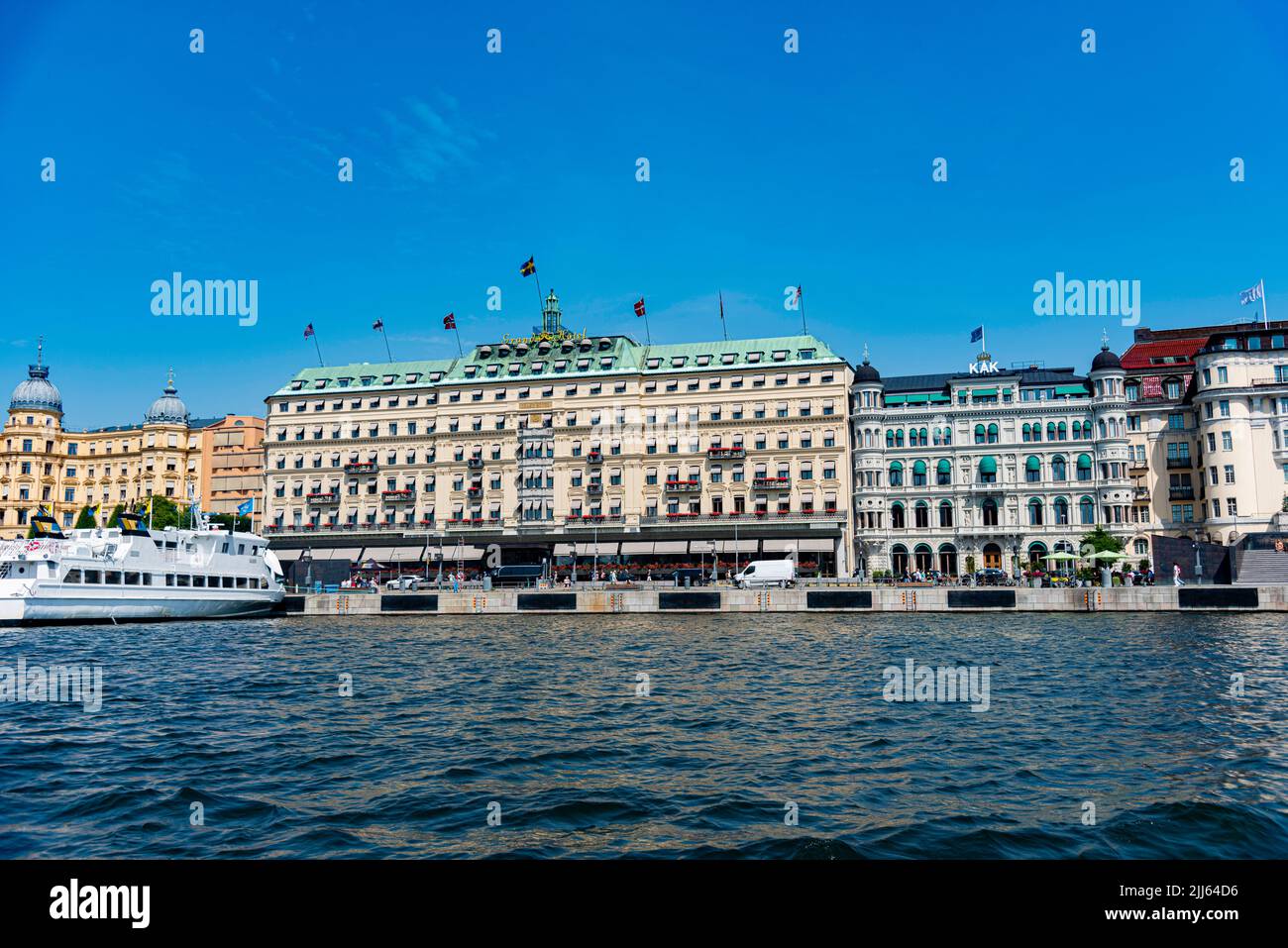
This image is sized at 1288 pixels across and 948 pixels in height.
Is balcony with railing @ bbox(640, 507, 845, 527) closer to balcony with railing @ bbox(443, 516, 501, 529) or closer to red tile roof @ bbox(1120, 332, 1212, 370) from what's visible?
balcony with railing @ bbox(443, 516, 501, 529)

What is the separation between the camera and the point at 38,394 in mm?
127375

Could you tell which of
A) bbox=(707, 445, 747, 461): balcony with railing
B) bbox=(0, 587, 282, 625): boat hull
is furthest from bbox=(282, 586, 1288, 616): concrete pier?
bbox=(707, 445, 747, 461): balcony with railing

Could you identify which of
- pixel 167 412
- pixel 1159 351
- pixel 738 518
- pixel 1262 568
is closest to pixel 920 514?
pixel 738 518

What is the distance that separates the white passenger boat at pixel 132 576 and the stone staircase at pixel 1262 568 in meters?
73.5

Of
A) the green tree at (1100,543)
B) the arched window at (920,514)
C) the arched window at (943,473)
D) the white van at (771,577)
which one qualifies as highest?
the arched window at (943,473)

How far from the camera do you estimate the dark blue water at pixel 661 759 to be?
13711mm

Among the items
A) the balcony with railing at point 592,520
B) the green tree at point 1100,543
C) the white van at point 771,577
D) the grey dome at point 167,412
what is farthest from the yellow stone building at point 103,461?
the green tree at point 1100,543

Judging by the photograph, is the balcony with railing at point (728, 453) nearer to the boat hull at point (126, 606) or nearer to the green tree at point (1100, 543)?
the green tree at point (1100, 543)

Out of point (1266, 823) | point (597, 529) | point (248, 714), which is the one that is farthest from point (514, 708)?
point (597, 529)

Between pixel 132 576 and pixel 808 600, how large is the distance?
48.7 meters

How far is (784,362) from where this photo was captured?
96188 mm

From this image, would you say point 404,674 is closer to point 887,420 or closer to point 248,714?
point 248,714

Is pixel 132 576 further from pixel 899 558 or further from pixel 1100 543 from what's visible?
pixel 1100 543
